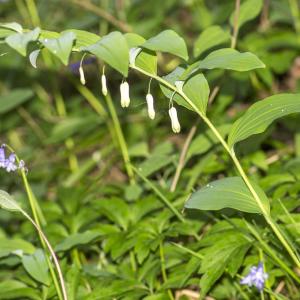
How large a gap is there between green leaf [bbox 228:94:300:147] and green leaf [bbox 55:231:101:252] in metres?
0.71

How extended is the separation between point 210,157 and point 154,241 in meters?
0.61

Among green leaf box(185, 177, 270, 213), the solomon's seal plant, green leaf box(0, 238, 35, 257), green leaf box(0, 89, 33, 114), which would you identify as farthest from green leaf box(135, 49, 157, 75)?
green leaf box(0, 89, 33, 114)

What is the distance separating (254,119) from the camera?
169 centimetres

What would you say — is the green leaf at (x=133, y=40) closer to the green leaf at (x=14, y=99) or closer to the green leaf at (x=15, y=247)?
the green leaf at (x=15, y=247)

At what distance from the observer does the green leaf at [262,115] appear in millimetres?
1646

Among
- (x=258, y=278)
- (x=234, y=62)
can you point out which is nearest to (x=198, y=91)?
(x=234, y=62)

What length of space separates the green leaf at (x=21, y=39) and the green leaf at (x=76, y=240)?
2.83 ft


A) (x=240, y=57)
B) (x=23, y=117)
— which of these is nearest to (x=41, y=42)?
(x=240, y=57)

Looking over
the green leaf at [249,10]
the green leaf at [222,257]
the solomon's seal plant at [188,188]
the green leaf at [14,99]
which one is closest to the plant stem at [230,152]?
the solomon's seal plant at [188,188]

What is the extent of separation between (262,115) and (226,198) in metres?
0.24

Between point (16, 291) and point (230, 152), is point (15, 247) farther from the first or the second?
point (230, 152)

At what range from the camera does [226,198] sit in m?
1.71

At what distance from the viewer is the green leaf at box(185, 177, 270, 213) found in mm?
1688

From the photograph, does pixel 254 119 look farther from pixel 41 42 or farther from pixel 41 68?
pixel 41 68
